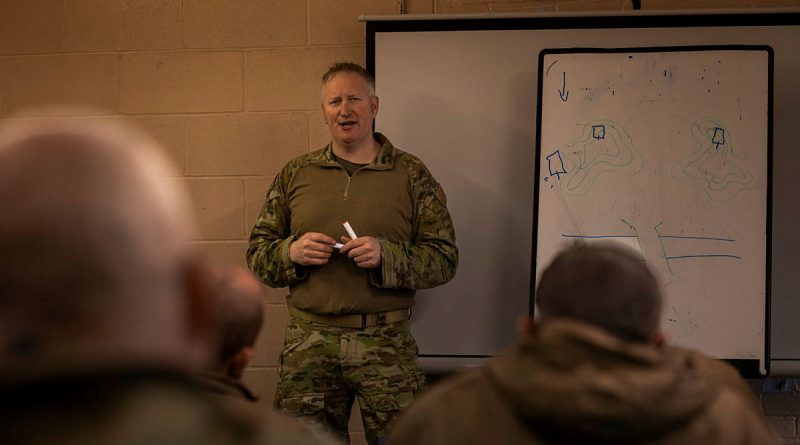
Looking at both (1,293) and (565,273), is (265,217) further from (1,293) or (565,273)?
(1,293)

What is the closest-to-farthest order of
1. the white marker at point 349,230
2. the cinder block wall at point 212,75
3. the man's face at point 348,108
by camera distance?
the white marker at point 349,230, the man's face at point 348,108, the cinder block wall at point 212,75

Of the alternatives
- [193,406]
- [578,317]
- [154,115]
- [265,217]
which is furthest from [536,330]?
[154,115]

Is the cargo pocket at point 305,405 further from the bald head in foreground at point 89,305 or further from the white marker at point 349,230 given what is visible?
the bald head in foreground at point 89,305

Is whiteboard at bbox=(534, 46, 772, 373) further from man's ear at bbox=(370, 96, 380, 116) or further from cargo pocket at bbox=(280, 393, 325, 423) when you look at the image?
cargo pocket at bbox=(280, 393, 325, 423)

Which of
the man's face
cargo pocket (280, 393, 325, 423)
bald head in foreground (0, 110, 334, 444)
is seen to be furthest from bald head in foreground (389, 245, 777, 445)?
the man's face

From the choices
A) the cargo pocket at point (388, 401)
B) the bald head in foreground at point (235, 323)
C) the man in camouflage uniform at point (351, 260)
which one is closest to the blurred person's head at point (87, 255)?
the bald head in foreground at point (235, 323)

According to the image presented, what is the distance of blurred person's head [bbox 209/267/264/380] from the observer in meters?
1.95

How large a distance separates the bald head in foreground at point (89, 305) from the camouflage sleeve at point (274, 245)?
2.55 meters

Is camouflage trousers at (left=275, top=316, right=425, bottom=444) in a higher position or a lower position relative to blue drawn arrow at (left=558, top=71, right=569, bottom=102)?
lower

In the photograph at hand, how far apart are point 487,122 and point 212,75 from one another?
1.11 metres

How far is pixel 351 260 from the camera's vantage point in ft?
10.7

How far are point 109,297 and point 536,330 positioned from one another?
80 centimetres

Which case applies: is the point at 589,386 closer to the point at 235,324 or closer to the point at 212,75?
the point at 235,324

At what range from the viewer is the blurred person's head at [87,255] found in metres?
0.67
